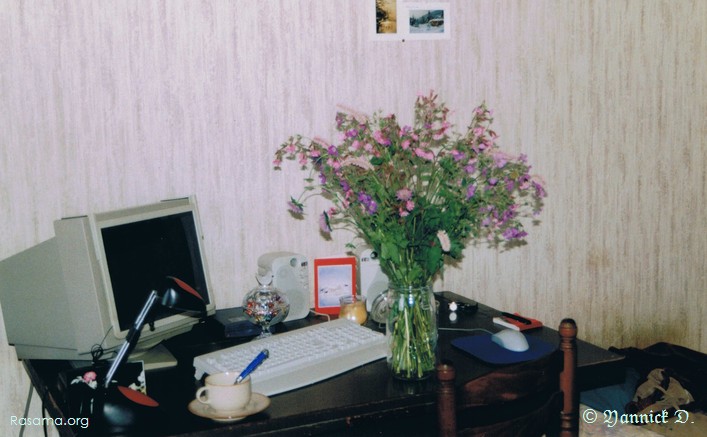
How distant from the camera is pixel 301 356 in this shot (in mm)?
1741

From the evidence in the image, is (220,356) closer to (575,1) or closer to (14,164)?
(14,164)

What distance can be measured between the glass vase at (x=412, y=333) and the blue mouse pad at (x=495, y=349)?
0.20 m

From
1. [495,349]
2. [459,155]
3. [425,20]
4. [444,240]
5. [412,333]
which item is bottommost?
[495,349]

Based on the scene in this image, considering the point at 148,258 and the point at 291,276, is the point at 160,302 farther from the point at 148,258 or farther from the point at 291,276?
the point at 291,276

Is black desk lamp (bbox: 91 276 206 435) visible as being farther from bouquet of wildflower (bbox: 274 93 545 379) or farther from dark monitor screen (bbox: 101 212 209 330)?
bouquet of wildflower (bbox: 274 93 545 379)

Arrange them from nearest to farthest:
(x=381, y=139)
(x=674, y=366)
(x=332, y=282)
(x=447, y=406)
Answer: (x=447, y=406) < (x=381, y=139) < (x=332, y=282) < (x=674, y=366)

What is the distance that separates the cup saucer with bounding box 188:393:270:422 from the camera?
1.44 metres

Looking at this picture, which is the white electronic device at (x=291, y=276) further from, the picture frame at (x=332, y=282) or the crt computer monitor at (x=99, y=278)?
the crt computer monitor at (x=99, y=278)

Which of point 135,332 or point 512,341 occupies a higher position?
point 135,332

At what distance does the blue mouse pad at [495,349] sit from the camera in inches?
69.3

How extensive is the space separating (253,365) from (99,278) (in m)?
0.45

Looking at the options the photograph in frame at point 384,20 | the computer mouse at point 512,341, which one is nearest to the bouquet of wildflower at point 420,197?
the computer mouse at point 512,341

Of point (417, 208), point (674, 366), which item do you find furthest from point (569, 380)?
point (674, 366)

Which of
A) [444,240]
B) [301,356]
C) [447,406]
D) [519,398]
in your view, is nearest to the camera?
[447,406]
